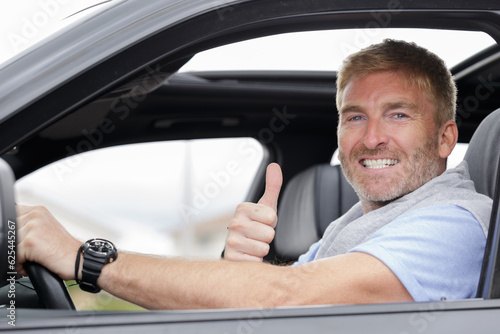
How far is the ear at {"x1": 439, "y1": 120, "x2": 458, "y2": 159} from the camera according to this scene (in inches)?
85.6

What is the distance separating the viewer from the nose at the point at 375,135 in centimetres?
210

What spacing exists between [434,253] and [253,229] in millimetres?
453

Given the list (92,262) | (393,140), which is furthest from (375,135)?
(92,262)

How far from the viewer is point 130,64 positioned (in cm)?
122

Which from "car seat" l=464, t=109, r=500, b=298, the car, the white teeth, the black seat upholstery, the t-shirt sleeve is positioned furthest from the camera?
the black seat upholstery

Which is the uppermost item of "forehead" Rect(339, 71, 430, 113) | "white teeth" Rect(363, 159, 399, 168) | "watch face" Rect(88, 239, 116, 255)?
"forehead" Rect(339, 71, 430, 113)

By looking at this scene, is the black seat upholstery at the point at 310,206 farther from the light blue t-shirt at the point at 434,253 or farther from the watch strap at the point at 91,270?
the watch strap at the point at 91,270

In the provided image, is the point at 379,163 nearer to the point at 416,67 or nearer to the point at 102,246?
the point at 416,67

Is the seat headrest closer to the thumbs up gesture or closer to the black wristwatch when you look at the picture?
the thumbs up gesture

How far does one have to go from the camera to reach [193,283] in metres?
1.38

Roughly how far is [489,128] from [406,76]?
31 cm

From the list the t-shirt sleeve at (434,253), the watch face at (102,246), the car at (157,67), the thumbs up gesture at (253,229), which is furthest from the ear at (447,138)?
the watch face at (102,246)

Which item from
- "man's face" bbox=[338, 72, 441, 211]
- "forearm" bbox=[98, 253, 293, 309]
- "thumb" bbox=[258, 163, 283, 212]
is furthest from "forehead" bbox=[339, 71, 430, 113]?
"forearm" bbox=[98, 253, 293, 309]

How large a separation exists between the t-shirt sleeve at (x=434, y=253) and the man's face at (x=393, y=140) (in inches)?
15.5
